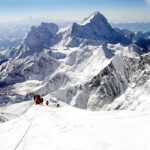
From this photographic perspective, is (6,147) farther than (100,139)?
Yes

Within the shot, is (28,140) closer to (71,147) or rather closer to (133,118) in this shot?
(71,147)

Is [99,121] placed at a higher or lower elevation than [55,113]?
higher

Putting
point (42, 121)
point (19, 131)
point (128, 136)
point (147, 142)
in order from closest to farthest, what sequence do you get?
point (147, 142) → point (128, 136) → point (19, 131) → point (42, 121)

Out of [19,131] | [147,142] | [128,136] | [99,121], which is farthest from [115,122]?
[19,131]

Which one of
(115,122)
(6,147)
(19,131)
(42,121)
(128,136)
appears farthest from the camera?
(42,121)

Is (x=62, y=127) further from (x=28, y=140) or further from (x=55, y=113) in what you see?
(x=55, y=113)

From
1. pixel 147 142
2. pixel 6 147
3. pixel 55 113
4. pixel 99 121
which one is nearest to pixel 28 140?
pixel 6 147

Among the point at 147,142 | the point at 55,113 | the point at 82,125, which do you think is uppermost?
the point at 147,142
